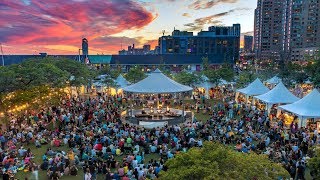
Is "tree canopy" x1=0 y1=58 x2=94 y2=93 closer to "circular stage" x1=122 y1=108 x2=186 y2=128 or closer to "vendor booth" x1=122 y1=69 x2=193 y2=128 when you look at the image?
"vendor booth" x1=122 y1=69 x2=193 y2=128

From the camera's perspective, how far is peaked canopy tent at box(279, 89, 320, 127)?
2461 cm

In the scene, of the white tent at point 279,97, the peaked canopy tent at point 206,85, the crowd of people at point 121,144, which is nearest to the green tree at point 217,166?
the crowd of people at point 121,144

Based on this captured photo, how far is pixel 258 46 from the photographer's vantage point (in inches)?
7677

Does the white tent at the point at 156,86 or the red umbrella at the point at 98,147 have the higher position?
the white tent at the point at 156,86

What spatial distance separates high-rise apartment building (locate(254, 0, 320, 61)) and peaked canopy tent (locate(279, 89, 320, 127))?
377 ft

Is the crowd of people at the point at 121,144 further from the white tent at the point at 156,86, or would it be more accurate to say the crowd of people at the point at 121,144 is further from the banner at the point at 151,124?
the white tent at the point at 156,86

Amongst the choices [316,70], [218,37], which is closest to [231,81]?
[316,70]

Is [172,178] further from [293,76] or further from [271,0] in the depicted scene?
[271,0]

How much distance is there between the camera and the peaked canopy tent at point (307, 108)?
2461 cm

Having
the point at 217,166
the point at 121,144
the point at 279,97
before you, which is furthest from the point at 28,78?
the point at 217,166

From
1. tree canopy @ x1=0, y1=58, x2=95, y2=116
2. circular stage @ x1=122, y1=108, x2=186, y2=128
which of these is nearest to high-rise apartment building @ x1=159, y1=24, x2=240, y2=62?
circular stage @ x1=122, y1=108, x2=186, y2=128

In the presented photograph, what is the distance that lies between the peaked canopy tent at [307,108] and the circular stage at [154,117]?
10.5m

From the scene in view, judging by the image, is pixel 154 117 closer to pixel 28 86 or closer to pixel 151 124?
pixel 151 124

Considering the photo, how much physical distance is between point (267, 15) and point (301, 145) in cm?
18733
